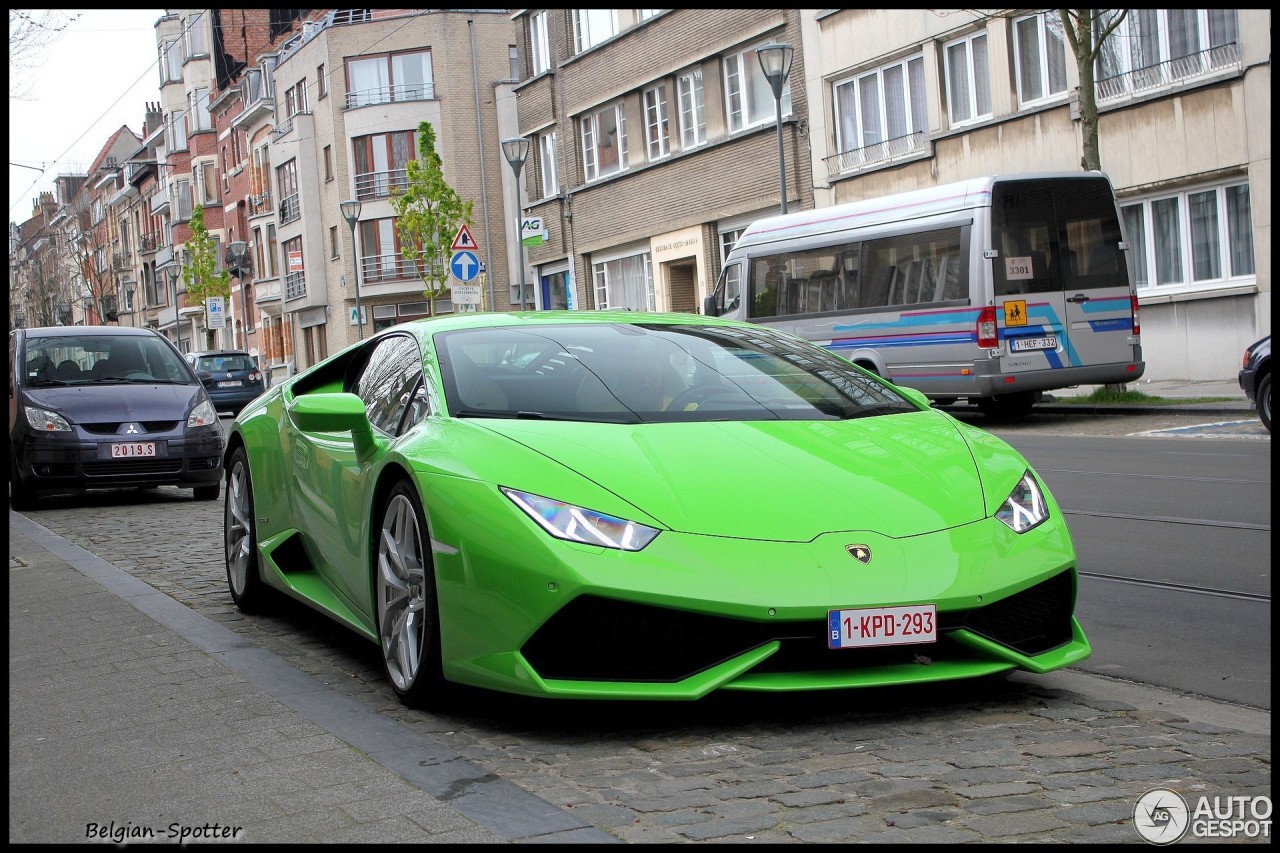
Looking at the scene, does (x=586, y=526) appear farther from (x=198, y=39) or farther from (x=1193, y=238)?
(x=198, y=39)

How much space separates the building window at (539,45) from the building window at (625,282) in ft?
19.9

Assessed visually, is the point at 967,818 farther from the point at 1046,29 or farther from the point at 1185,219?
the point at 1046,29

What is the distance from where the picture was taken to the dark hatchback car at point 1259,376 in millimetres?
14414

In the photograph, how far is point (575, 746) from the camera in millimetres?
4512

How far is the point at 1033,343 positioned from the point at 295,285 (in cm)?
5316

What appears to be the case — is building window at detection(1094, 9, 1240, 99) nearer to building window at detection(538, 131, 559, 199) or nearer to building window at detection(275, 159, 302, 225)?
building window at detection(538, 131, 559, 199)

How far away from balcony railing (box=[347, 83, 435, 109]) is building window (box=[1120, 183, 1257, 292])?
40.7 m

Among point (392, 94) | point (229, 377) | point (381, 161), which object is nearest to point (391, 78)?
point (392, 94)

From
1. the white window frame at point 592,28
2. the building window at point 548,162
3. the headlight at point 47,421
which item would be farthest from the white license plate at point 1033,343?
the building window at point 548,162

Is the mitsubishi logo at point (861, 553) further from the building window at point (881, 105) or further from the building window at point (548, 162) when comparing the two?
the building window at point (548, 162)

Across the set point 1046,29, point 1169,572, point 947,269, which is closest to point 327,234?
point 1046,29

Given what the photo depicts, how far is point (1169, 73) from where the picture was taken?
2303cm

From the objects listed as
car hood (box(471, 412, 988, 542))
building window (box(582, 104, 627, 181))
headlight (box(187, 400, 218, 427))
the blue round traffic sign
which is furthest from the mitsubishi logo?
building window (box(582, 104, 627, 181))

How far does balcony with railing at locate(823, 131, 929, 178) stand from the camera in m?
28.9
